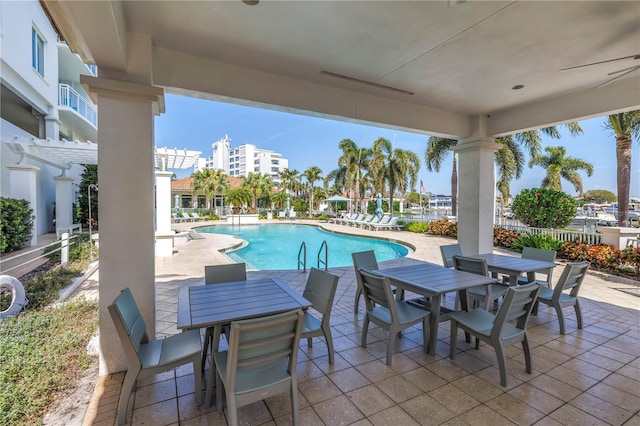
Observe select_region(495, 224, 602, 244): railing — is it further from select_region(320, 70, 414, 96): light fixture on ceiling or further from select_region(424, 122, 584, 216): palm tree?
select_region(320, 70, 414, 96): light fixture on ceiling

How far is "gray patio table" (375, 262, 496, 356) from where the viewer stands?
119 inches

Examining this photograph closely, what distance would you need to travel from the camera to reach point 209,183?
92.9ft

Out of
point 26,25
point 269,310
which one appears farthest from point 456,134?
point 26,25

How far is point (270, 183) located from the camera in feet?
107

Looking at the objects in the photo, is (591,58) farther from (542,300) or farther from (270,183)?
(270,183)

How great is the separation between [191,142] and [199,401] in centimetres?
8640

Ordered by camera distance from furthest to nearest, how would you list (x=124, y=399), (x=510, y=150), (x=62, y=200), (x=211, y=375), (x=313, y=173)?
(x=313, y=173) → (x=510, y=150) → (x=62, y=200) → (x=211, y=375) → (x=124, y=399)

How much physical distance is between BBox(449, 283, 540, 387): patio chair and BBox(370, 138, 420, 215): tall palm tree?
A: 670 inches

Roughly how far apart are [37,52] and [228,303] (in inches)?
507

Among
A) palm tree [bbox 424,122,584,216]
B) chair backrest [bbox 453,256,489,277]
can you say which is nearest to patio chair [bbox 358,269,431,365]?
chair backrest [bbox 453,256,489,277]

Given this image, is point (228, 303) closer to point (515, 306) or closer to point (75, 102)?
point (515, 306)

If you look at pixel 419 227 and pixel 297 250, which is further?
pixel 419 227

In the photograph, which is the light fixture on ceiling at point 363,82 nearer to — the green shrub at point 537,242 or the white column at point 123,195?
the white column at point 123,195

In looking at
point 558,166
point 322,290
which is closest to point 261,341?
point 322,290
